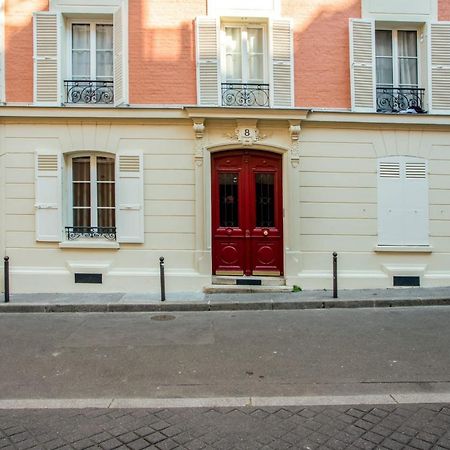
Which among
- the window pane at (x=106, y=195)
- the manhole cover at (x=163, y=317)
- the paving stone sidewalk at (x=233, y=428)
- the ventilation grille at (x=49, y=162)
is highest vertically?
the ventilation grille at (x=49, y=162)

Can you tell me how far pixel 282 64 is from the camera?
1012 centimetres

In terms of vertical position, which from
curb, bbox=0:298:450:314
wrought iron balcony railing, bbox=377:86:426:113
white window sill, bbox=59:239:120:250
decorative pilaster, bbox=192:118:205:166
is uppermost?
wrought iron balcony railing, bbox=377:86:426:113

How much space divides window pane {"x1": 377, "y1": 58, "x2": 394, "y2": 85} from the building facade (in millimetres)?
499

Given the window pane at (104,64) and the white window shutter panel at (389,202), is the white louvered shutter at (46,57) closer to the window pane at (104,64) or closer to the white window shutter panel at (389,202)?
the window pane at (104,64)

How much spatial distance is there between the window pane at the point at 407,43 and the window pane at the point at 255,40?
3448 mm

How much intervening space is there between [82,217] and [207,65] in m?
4.56

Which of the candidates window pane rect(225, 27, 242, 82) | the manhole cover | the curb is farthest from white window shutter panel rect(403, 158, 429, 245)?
the manhole cover

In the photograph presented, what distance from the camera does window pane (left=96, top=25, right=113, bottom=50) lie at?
10477 millimetres

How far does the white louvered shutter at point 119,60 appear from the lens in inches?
392

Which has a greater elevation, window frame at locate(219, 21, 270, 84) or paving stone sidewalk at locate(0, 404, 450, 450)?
window frame at locate(219, 21, 270, 84)

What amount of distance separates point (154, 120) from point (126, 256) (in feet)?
10.4

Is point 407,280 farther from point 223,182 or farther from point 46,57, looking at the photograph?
point 46,57

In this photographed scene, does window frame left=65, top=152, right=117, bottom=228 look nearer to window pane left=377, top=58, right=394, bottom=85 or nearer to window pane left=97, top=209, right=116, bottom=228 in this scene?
window pane left=97, top=209, right=116, bottom=228

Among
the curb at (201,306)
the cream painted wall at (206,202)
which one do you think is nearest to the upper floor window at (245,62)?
the cream painted wall at (206,202)
